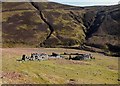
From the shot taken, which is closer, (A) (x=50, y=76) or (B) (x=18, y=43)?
(A) (x=50, y=76)

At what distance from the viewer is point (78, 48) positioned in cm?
15588

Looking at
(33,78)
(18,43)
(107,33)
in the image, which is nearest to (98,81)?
(33,78)

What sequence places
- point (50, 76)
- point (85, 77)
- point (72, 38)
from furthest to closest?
point (72, 38)
point (85, 77)
point (50, 76)

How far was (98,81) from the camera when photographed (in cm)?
6353

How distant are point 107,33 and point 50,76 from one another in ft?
452

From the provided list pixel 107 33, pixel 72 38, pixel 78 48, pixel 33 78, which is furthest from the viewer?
pixel 107 33

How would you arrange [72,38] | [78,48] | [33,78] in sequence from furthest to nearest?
[72,38] < [78,48] < [33,78]

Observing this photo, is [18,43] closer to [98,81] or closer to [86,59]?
[86,59]

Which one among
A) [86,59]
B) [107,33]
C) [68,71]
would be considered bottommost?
[107,33]

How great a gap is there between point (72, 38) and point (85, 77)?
11327 centimetres

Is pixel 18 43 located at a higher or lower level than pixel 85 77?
lower

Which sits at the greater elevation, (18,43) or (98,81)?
(98,81)

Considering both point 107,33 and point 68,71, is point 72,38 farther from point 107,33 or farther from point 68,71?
point 68,71

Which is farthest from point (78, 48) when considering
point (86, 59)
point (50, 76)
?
point (50, 76)
